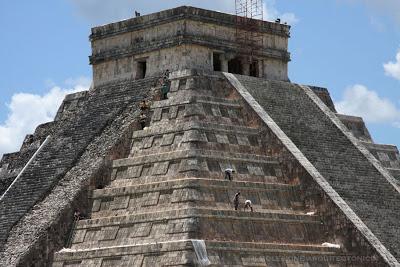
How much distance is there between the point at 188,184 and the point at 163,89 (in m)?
5.76

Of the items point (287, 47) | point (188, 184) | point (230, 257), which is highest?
point (287, 47)

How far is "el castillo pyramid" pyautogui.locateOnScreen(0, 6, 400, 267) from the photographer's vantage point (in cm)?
2870

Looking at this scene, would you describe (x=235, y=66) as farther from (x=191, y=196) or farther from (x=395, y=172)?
(x=191, y=196)

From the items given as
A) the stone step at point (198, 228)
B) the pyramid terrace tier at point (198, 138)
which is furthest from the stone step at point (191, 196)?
the pyramid terrace tier at point (198, 138)

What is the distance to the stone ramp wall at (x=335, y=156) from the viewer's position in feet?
101

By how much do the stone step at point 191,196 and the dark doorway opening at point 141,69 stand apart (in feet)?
19.5

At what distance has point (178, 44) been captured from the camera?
3456cm

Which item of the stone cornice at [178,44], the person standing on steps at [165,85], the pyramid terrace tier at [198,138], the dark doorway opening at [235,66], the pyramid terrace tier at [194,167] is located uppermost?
the stone cornice at [178,44]

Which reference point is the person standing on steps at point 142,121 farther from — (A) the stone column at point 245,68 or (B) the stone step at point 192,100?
(A) the stone column at point 245,68

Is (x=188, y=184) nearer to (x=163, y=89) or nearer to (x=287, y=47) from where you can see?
(x=163, y=89)

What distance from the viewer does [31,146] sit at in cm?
3600

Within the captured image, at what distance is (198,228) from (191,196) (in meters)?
1.14

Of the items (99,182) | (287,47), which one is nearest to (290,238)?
(99,182)

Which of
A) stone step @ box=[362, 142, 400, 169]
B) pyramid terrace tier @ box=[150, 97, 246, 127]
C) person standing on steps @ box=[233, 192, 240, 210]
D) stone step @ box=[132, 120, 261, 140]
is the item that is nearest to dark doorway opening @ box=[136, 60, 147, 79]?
pyramid terrace tier @ box=[150, 97, 246, 127]
